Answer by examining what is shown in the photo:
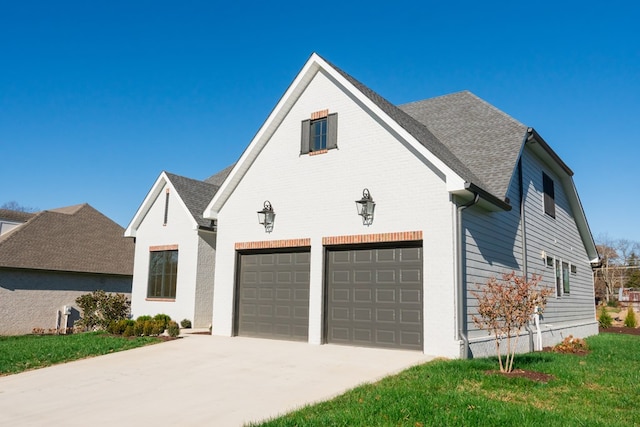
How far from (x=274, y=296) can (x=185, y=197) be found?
7070mm

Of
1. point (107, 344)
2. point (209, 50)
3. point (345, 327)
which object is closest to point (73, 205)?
point (209, 50)

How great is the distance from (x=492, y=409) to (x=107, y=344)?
383 inches

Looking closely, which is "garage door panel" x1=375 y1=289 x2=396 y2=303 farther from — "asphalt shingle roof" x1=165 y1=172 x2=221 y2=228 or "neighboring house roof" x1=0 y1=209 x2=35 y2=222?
"neighboring house roof" x1=0 y1=209 x2=35 y2=222

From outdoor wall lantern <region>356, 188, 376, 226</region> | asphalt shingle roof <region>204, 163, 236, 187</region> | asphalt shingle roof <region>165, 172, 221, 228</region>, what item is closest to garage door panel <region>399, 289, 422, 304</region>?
outdoor wall lantern <region>356, 188, 376, 226</region>

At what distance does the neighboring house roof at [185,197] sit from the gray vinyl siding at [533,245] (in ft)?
31.9

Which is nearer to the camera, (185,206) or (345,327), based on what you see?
(345,327)

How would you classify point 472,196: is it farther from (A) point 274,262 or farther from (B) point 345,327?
(A) point 274,262

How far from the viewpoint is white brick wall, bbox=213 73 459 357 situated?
10.5 metres

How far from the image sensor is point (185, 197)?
60.7 ft

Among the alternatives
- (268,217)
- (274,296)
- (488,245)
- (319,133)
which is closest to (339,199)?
(319,133)

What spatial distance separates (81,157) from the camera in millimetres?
26141

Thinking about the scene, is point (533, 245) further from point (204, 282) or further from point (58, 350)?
point (58, 350)

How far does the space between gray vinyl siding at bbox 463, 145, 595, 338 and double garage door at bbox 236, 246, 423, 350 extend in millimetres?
1365

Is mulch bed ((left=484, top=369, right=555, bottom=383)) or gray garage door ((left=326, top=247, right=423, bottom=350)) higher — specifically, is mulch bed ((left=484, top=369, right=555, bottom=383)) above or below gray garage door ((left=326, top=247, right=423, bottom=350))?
below
